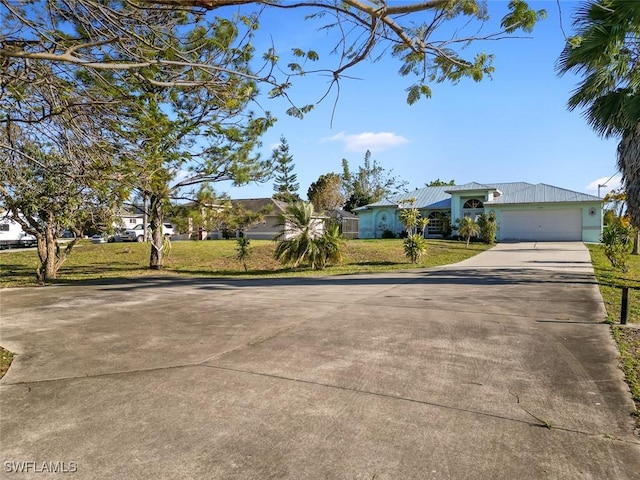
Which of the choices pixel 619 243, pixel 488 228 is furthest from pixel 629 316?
pixel 488 228

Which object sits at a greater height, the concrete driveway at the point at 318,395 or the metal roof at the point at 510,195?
the metal roof at the point at 510,195

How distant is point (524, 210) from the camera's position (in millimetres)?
35000

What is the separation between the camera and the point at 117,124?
7.42 m

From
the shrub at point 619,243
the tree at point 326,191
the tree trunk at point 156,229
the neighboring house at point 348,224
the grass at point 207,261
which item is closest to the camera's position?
the shrub at point 619,243

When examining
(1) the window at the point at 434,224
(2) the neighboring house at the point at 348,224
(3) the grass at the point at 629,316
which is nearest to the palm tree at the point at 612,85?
(3) the grass at the point at 629,316

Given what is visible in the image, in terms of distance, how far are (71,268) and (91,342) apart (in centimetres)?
1753

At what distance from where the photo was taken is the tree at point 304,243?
A: 19812mm

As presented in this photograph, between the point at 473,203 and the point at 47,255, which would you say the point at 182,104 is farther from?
the point at 473,203

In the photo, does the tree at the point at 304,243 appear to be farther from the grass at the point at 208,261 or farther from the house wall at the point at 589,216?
the house wall at the point at 589,216

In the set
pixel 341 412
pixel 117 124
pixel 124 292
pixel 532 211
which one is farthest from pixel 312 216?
pixel 532 211

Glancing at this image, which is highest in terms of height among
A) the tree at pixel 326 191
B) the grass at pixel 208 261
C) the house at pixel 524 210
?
the tree at pixel 326 191

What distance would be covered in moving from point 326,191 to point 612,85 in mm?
42837

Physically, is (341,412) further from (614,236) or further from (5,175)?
(614,236)

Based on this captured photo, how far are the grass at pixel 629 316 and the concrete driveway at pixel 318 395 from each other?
154 mm
